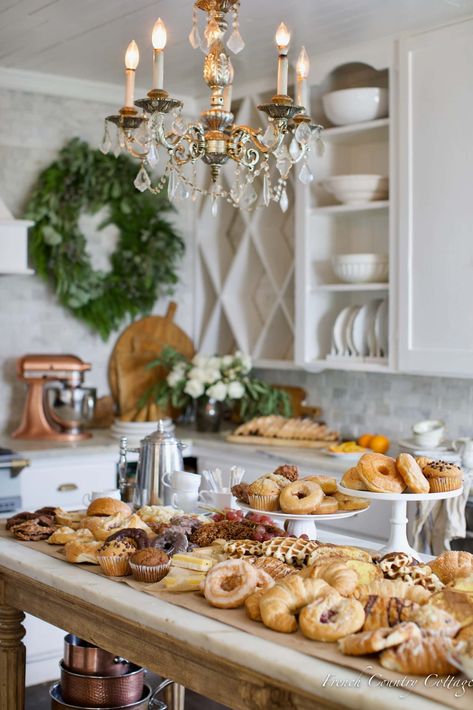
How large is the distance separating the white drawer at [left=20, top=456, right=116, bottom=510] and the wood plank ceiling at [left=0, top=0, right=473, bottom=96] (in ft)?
6.15

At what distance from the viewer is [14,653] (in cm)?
247

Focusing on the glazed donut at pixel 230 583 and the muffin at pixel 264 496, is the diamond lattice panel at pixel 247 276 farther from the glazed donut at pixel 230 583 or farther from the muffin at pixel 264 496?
the glazed donut at pixel 230 583

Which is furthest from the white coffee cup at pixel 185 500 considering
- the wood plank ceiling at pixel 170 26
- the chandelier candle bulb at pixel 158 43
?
the wood plank ceiling at pixel 170 26

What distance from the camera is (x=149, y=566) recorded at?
212cm

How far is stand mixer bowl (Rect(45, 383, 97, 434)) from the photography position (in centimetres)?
460

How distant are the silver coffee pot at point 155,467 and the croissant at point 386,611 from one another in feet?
4.40

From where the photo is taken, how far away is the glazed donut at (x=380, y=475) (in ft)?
7.60

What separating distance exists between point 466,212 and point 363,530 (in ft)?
4.45

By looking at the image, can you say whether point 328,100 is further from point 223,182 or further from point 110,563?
point 110,563

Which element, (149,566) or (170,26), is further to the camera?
(170,26)

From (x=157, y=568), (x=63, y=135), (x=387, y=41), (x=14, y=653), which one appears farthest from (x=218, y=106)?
(x=63, y=135)

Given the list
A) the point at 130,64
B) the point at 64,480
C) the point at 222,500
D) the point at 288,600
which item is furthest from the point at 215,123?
the point at 64,480

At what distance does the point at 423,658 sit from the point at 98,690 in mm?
1248

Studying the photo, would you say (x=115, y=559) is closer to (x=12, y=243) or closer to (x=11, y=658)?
(x=11, y=658)
